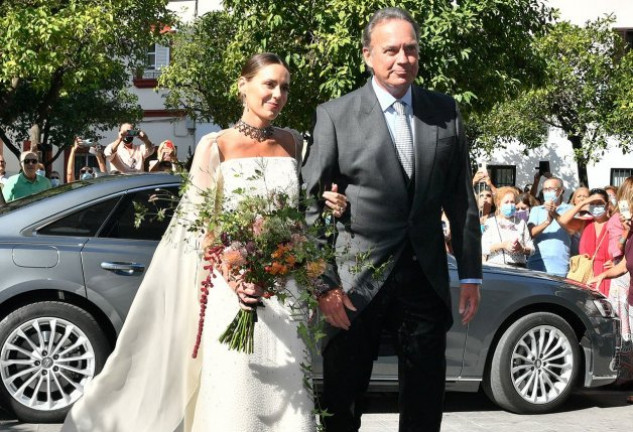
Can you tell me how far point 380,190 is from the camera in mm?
4574

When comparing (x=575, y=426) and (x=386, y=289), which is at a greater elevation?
(x=386, y=289)

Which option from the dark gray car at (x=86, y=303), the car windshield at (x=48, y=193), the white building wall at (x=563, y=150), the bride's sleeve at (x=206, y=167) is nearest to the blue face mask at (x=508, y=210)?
the dark gray car at (x=86, y=303)

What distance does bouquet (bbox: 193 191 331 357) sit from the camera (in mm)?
4426

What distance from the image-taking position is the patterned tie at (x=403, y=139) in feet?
15.3

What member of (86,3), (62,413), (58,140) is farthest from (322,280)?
(58,140)

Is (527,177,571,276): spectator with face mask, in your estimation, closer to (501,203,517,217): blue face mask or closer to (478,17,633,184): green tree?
(501,203,517,217): blue face mask

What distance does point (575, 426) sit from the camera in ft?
26.6

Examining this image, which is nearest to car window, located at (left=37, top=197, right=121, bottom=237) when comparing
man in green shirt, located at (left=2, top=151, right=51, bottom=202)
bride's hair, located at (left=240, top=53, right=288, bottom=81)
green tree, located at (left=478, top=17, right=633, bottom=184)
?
bride's hair, located at (left=240, top=53, right=288, bottom=81)

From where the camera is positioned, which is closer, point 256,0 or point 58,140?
point 256,0

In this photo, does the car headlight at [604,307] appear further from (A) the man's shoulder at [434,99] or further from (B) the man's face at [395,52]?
(B) the man's face at [395,52]

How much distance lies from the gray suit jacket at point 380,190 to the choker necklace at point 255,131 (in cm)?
44

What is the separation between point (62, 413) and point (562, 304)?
12.1ft

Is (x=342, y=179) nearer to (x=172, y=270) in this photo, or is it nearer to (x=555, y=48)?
(x=172, y=270)

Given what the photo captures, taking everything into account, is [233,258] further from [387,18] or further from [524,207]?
[524,207]
